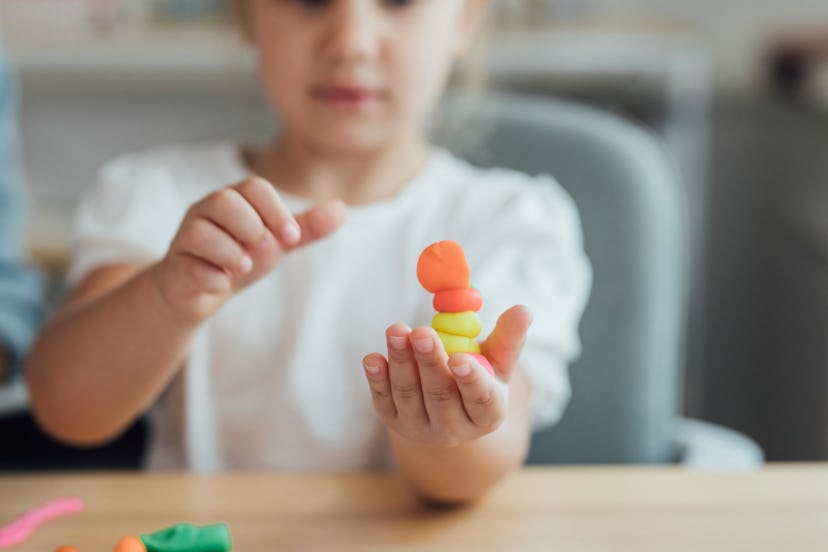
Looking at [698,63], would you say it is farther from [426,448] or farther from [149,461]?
[426,448]

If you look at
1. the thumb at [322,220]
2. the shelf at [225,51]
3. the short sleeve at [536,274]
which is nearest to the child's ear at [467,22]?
the short sleeve at [536,274]

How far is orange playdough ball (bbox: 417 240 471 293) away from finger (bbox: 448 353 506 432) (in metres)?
0.03

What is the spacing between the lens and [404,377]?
41 centimetres

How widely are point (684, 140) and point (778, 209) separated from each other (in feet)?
0.71

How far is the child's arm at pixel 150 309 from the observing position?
1.60ft

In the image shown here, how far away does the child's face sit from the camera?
0.68m

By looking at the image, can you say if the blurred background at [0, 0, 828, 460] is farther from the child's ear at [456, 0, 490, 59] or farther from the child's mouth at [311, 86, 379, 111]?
the child's mouth at [311, 86, 379, 111]

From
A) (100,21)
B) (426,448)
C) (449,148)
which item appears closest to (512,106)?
(449,148)

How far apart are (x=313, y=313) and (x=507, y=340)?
1.11 ft

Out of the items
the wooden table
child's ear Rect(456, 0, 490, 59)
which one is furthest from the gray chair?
the wooden table

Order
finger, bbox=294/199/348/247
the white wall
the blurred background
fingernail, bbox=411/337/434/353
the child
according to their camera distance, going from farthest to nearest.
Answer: the white wall → the blurred background → the child → finger, bbox=294/199/348/247 → fingernail, bbox=411/337/434/353

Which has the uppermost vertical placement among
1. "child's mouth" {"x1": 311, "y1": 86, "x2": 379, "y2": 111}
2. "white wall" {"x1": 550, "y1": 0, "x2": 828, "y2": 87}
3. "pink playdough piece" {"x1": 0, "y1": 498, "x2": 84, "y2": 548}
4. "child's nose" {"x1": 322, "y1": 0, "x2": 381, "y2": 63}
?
"white wall" {"x1": 550, "y1": 0, "x2": 828, "y2": 87}

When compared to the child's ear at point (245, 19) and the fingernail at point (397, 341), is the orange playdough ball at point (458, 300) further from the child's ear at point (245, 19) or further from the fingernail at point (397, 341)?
the child's ear at point (245, 19)

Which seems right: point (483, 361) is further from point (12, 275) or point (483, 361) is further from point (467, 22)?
point (12, 275)
